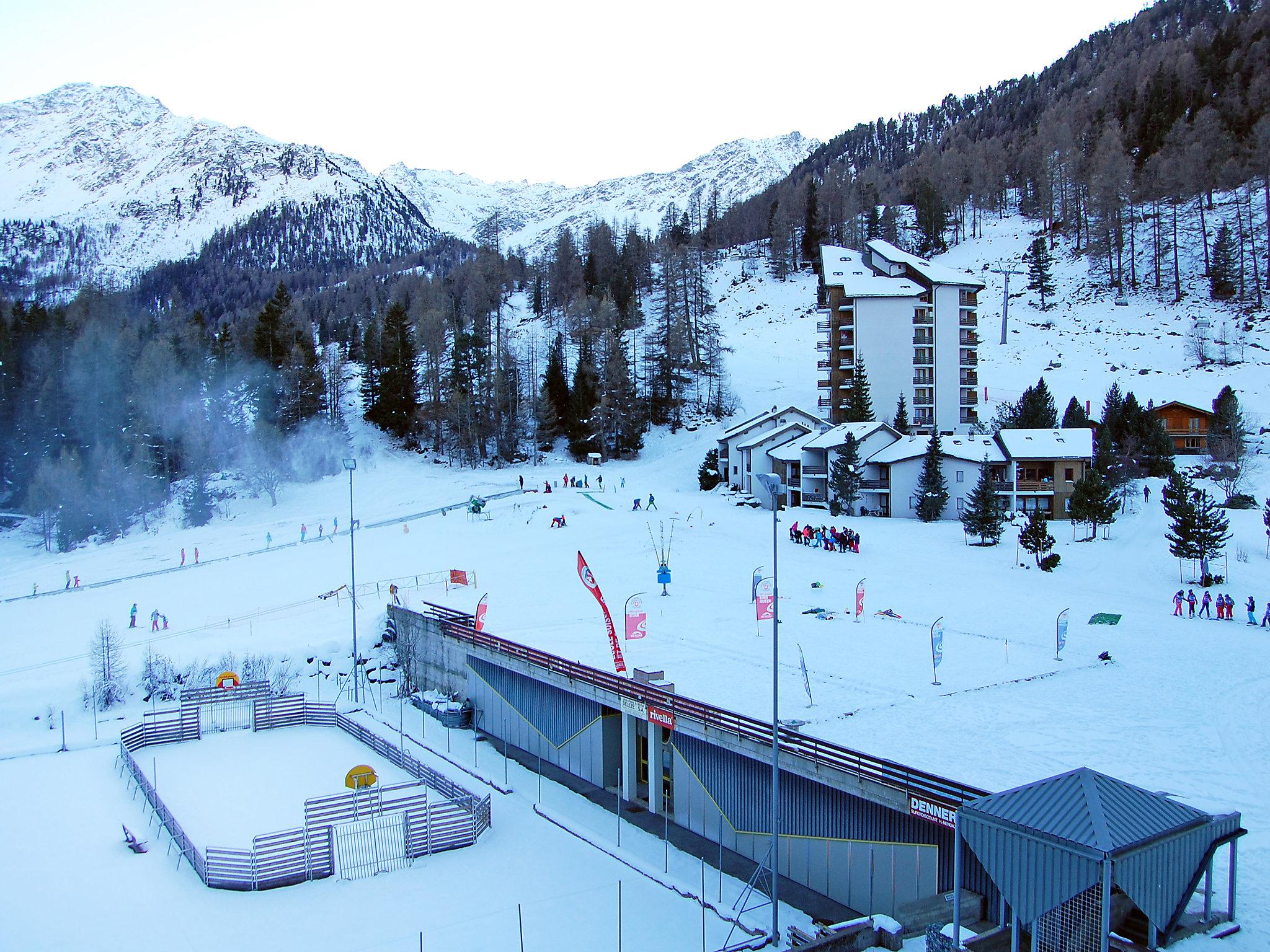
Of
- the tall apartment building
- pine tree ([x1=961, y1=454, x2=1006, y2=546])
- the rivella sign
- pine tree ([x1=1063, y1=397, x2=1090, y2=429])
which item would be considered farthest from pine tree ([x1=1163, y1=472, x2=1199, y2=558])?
the tall apartment building

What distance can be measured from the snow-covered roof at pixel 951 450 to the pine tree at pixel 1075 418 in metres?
6.30

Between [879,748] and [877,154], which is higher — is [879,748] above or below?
below

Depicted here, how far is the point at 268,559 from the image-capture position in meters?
48.4

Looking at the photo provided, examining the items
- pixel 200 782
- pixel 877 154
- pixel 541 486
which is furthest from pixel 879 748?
pixel 877 154

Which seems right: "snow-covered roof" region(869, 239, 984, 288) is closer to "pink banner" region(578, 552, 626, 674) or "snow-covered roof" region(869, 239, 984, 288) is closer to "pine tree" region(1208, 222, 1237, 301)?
"pine tree" region(1208, 222, 1237, 301)

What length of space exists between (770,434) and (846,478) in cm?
912

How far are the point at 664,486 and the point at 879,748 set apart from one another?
42241mm

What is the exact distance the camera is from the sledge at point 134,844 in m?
21.7

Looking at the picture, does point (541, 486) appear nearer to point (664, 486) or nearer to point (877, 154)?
point (664, 486)

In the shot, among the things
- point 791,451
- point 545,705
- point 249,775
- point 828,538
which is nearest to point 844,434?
point 791,451

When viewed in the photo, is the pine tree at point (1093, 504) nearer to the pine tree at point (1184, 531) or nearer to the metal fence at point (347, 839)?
the pine tree at point (1184, 531)

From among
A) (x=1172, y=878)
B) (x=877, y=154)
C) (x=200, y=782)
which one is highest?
(x=877, y=154)

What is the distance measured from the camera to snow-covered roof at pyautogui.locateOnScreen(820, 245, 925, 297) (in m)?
68.3

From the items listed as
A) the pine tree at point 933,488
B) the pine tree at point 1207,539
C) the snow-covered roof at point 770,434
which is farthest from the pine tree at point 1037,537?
the snow-covered roof at point 770,434
